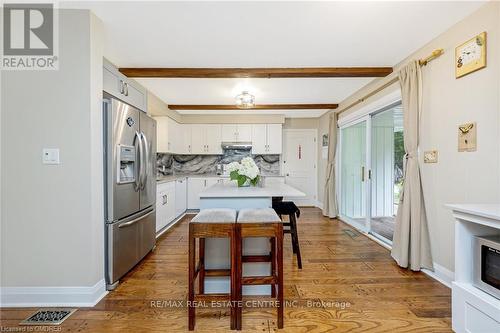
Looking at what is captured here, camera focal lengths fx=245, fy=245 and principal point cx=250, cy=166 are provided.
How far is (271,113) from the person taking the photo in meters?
6.00

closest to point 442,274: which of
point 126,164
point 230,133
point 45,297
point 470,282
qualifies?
point 470,282

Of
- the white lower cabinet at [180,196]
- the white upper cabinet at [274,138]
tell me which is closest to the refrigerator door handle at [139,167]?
the white lower cabinet at [180,196]

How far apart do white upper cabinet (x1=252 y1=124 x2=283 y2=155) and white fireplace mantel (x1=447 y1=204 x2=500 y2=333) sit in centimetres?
455

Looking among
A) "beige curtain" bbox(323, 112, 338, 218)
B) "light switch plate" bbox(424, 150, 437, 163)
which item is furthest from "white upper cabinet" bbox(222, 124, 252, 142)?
"light switch plate" bbox(424, 150, 437, 163)

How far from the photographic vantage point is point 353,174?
189 inches

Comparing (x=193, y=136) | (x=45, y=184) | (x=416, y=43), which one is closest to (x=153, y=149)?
(x=45, y=184)

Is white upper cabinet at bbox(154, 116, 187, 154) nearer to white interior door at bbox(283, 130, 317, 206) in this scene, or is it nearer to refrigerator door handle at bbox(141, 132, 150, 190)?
refrigerator door handle at bbox(141, 132, 150, 190)

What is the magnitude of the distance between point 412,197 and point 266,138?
3.83m

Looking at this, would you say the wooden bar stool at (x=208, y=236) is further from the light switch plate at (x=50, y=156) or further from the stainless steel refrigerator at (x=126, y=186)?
the light switch plate at (x=50, y=156)

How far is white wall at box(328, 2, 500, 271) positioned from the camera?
75.4 inches

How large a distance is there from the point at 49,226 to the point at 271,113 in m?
4.87

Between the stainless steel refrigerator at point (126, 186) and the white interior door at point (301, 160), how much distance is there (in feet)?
13.3

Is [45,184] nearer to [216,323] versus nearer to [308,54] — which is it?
[216,323]

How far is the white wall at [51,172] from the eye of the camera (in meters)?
2.01
